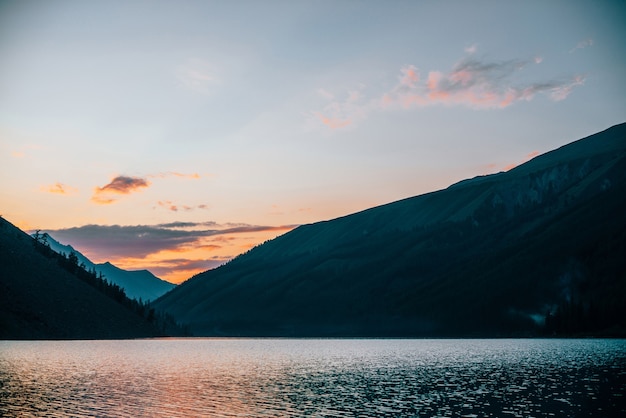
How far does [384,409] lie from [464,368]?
7322cm

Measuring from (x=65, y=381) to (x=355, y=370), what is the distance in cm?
6436

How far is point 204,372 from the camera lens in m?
137

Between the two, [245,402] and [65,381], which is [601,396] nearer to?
[245,402]

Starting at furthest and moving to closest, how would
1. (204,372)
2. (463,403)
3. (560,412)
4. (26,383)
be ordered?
(204,372) → (26,383) → (463,403) → (560,412)

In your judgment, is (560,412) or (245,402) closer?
(560,412)

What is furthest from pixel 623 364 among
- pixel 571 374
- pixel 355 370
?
pixel 355 370

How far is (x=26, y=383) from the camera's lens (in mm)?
101875

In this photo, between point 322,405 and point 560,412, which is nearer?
point 560,412

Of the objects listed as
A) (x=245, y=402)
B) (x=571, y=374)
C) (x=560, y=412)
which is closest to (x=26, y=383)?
(x=245, y=402)

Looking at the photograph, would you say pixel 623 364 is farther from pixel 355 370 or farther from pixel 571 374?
pixel 355 370

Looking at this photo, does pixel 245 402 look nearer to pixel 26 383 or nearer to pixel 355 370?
pixel 26 383

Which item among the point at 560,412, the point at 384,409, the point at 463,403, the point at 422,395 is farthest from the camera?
the point at 422,395

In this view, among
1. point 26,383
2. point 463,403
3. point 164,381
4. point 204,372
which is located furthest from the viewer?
point 204,372

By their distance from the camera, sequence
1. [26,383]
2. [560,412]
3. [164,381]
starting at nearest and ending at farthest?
[560,412]
[26,383]
[164,381]
